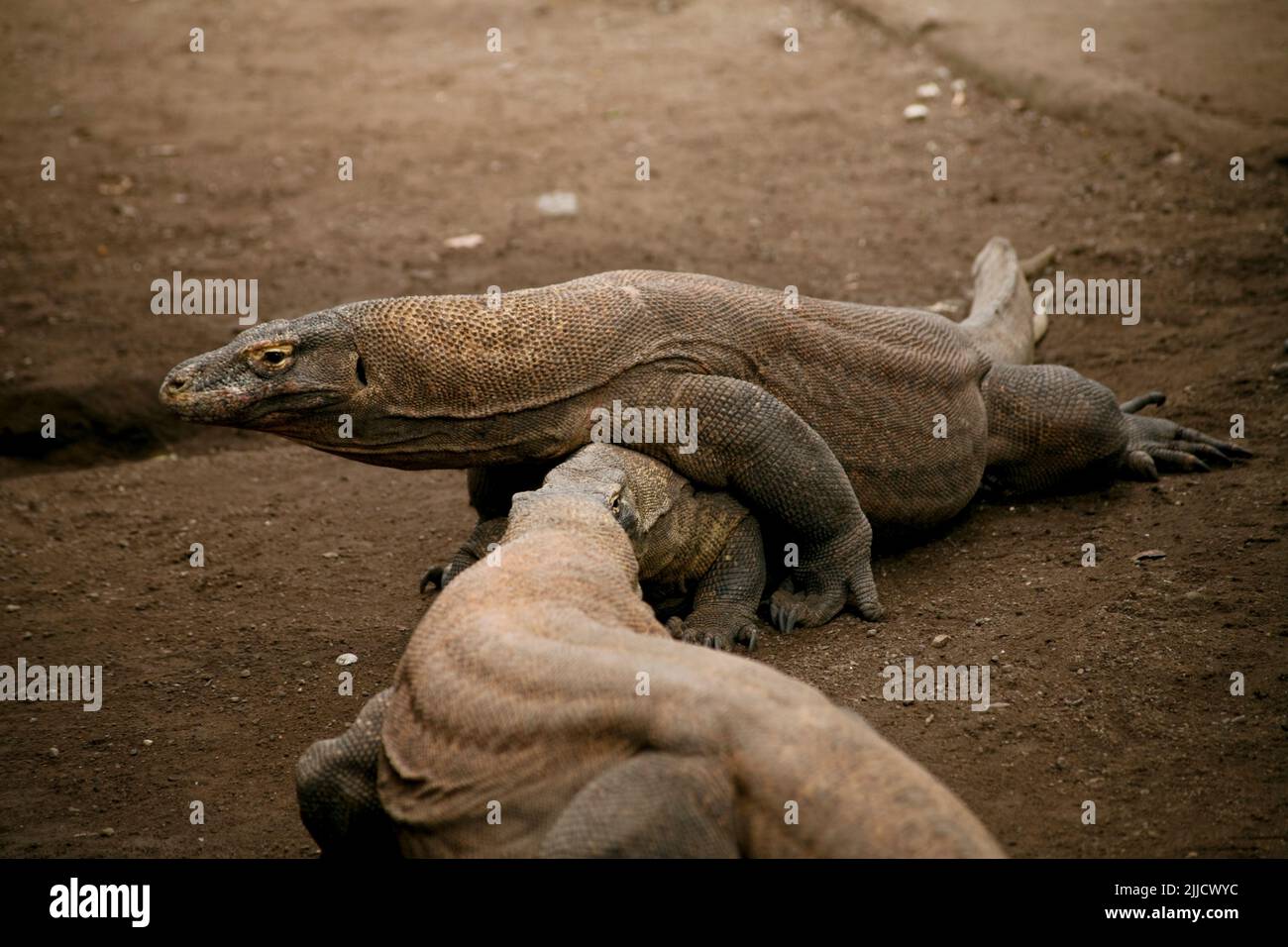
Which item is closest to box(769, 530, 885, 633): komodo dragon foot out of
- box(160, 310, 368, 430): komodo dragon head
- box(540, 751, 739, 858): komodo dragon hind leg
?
box(160, 310, 368, 430): komodo dragon head

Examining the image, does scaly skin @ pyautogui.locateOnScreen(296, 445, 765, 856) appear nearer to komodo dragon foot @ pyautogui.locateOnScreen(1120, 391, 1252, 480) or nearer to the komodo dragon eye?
the komodo dragon eye

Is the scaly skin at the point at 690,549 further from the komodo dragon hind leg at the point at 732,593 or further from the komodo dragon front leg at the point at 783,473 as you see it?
the komodo dragon front leg at the point at 783,473

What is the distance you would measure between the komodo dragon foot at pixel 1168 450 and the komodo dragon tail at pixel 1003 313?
74 centimetres

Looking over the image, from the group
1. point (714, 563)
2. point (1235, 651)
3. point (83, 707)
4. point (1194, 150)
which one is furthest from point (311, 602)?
point (1194, 150)

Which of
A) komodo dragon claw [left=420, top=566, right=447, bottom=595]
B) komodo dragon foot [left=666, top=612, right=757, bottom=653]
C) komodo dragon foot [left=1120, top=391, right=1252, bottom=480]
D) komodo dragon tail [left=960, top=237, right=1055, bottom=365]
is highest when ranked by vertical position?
komodo dragon tail [left=960, top=237, right=1055, bottom=365]

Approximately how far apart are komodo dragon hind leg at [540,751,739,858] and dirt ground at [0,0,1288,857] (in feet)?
4.52

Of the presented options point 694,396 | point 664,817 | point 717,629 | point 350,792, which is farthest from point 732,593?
point 664,817

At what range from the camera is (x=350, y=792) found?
397cm

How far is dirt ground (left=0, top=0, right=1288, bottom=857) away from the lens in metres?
4.74

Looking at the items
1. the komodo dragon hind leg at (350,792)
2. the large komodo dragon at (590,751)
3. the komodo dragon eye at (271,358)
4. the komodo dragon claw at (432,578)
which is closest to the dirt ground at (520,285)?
the komodo dragon claw at (432,578)

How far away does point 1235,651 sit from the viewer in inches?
193

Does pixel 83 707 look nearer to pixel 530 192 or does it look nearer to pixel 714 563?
pixel 714 563

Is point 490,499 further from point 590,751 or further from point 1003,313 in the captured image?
point 1003,313

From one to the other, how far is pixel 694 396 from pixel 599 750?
2.49 metres
